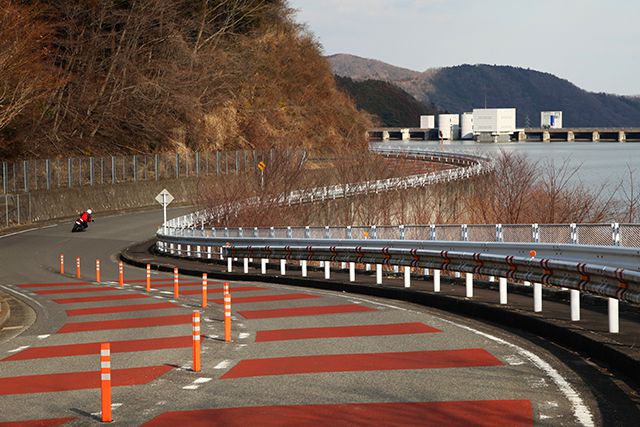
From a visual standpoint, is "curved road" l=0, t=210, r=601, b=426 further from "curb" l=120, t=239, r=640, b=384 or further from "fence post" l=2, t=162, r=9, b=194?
"fence post" l=2, t=162, r=9, b=194

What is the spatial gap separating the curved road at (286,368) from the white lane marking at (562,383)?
0.01m

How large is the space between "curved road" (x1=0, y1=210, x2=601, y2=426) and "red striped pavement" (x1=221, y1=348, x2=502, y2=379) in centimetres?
2

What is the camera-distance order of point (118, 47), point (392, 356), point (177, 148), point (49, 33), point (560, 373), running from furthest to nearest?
point (177, 148), point (118, 47), point (49, 33), point (392, 356), point (560, 373)

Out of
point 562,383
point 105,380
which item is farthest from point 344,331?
point 105,380

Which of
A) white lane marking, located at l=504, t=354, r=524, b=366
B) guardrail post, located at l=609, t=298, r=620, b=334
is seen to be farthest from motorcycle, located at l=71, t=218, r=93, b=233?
guardrail post, located at l=609, t=298, r=620, b=334

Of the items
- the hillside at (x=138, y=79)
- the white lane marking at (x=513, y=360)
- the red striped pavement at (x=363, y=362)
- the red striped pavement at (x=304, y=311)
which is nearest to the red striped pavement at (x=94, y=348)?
the red striped pavement at (x=363, y=362)

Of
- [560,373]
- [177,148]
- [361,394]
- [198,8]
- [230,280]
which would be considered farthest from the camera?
[198,8]

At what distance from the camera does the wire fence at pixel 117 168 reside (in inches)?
2504

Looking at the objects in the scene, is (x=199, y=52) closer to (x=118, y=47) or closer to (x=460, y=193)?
(x=118, y=47)

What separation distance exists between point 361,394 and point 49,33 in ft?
211

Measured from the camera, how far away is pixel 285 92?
11081 cm

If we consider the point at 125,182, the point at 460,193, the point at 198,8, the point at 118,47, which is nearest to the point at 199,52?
the point at 198,8

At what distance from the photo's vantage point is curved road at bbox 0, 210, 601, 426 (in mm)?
10375

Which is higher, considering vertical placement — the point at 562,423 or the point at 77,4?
the point at 77,4
